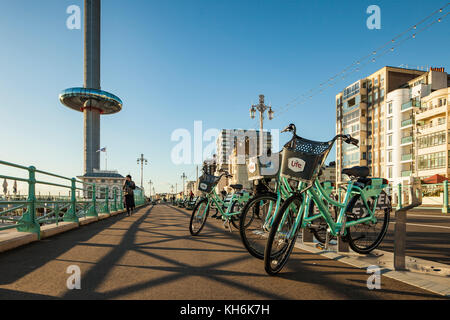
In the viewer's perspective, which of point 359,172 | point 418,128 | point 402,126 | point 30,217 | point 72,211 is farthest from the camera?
point 402,126

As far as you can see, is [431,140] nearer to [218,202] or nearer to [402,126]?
[402,126]

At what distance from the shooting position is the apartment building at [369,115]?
4562 cm

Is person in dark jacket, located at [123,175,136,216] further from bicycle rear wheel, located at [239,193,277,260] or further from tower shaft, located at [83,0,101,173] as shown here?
tower shaft, located at [83,0,101,173]

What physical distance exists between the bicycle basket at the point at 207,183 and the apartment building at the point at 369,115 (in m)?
43.2

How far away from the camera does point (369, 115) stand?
49156 millimetres

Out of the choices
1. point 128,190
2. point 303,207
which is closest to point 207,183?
point 303,207

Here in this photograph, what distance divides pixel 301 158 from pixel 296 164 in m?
0.09

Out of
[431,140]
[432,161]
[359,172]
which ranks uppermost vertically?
[431,140]

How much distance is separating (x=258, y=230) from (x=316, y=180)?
115cm

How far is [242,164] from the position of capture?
77938 millimetres

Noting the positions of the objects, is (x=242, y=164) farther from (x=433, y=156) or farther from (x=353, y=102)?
(x=433, y=156)

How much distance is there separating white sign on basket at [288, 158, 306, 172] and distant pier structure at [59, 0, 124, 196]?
102 meters

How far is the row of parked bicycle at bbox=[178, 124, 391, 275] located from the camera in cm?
320
